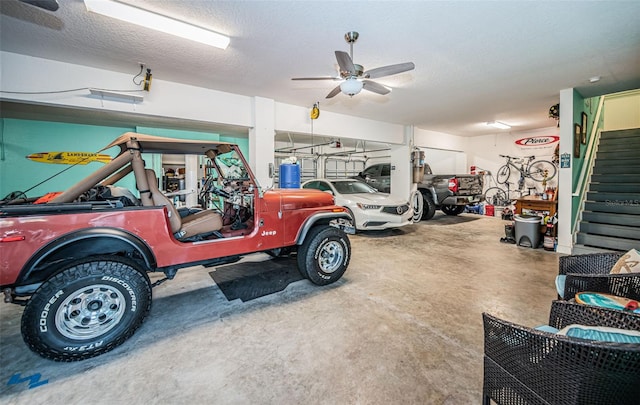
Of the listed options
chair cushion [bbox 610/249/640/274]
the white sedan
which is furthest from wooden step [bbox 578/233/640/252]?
chair cushion [bbox 610/249/640/274]

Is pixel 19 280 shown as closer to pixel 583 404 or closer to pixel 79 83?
pixel 583 404

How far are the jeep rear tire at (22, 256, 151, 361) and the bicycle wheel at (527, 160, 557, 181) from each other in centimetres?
1150

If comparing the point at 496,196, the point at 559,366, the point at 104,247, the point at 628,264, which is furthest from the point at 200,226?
the point at 496,196

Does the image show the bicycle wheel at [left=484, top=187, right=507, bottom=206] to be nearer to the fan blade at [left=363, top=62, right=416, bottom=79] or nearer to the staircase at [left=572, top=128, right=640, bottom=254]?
the staircase at [left=572, top=128, right=640, bottom=254]

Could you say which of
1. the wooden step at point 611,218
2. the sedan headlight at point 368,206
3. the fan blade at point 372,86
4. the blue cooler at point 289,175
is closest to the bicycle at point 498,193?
the wooden step at point 611,218

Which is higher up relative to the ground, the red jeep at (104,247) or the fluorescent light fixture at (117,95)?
the fluorescent light fixture at (117,95)

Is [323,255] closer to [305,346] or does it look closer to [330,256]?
[330,256]

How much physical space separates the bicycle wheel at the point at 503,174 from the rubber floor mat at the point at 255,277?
9769 millimetres

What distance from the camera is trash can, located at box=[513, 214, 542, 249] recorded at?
16.3 feet

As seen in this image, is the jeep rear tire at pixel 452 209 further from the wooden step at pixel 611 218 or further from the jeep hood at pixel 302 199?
the jeep hood at pixel 302 199

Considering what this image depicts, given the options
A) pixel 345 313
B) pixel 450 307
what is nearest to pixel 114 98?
pixel 345 313

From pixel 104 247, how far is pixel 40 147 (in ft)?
17.8

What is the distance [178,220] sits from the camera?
8.06 feet

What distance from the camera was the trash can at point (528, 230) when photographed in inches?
196
